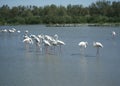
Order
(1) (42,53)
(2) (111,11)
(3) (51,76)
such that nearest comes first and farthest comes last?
(3) (51,76) < (1) (42,53) < (2) (111,11)

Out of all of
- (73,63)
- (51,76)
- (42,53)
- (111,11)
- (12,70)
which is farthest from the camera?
(111,11)

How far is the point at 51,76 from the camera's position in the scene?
11.2 m

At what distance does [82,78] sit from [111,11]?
78.0 meters

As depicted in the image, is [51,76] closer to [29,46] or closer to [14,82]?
[14,82]

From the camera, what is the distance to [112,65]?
42.7 feet

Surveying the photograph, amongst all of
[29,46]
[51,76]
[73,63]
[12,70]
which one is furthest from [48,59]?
[29,46]

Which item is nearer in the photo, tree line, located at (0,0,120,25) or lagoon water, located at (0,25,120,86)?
lagoon water, located at (0,25,120,86)

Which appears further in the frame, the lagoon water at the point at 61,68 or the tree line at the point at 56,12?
the tree line at the point at 56,12

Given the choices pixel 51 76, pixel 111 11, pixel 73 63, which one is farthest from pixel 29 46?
pixel 111 11

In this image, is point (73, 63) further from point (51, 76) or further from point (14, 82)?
point (14, 82)

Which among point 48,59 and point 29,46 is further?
point 29,46

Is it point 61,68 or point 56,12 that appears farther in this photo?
point 56,12

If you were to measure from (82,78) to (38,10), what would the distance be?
88790 millimetres

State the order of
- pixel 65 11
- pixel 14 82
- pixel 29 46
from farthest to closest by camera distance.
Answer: pixel 65 11
pixel 29 46
pixel 14 82
